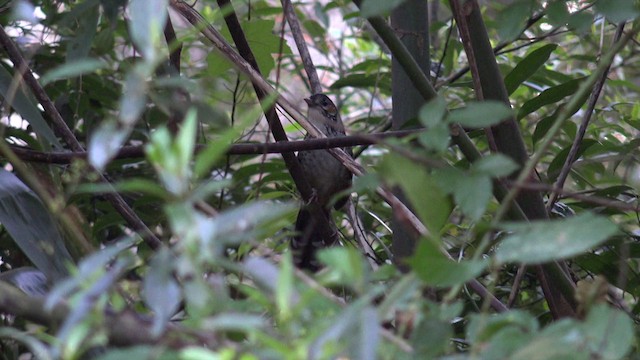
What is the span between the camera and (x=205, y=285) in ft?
2.13

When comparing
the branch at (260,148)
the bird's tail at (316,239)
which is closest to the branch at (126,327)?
the branch at (260,148)

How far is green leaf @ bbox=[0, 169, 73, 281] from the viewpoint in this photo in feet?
4.31

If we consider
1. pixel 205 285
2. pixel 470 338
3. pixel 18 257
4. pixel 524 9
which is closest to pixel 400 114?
pixel 524 9

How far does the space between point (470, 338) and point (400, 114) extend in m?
1.09

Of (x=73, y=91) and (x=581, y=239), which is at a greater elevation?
(x=73, y=91)

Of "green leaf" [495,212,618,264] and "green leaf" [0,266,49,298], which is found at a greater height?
"green leaf" [495,212,618,264]

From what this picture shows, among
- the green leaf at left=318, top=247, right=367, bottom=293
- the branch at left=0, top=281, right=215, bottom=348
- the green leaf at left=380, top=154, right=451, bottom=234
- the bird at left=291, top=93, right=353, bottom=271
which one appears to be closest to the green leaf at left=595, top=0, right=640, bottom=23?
the green leaf at left=380, top=154, right=451, bottom=234

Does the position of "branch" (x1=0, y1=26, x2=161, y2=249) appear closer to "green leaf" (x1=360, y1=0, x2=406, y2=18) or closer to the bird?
"green leaf" (x1=360, y1=0, x2=406, y2=18)

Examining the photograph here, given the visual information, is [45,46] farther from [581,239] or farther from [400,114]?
[581,239]

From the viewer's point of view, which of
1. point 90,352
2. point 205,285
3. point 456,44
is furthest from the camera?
point 456,44

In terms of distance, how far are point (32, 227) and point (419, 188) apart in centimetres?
86

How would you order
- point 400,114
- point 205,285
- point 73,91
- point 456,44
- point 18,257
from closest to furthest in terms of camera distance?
point 205,285 < point 400,114 < point 18,257 < point 73,91 < point 456,44

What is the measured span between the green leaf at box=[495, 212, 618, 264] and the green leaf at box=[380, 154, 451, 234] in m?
0.07

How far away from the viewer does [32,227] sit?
1385mm
